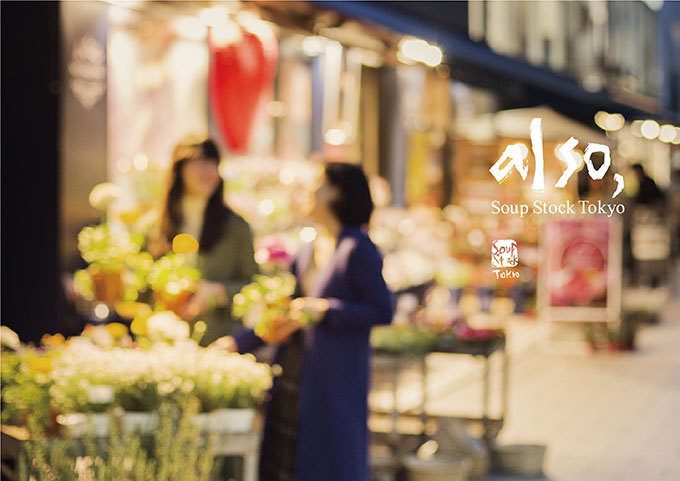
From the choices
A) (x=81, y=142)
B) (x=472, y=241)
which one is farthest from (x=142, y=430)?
(x=472, y=241)

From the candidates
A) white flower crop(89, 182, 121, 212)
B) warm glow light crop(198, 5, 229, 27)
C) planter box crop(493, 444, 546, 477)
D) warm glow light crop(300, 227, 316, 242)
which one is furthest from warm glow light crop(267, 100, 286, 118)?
planter box crop(493, 444, 546, 477)

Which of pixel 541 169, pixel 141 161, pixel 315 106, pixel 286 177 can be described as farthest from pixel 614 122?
pixel 541 169

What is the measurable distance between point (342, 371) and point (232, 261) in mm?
940

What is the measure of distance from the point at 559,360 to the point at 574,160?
10.4 m

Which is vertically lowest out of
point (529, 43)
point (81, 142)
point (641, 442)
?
point (641, 442)

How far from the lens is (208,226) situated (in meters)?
5.75

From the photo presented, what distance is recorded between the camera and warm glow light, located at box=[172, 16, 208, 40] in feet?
36.2

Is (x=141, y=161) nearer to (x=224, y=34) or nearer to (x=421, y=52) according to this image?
(x=421, y=52)

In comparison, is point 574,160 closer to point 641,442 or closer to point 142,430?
point 142,430

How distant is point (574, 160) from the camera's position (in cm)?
296

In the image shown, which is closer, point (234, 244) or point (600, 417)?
point (234, 244)

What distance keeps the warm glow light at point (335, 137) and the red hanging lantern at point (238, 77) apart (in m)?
5.46

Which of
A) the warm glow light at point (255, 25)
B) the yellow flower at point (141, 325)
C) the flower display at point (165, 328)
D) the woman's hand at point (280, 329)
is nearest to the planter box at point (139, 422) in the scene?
the flower display at point (165, 328)

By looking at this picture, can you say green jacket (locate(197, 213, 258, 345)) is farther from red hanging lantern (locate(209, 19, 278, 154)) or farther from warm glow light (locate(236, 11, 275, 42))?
warm glow light (locate(236, 11, 275, 42))
